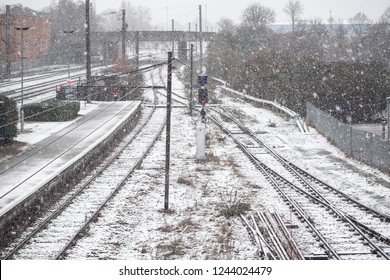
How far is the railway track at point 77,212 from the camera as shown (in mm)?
11969

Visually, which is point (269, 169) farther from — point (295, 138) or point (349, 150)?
point (295, 138)

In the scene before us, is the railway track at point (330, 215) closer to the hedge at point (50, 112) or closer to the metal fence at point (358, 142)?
the metal fence at point (358, 142)

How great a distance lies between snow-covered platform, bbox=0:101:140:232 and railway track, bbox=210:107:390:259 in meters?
7.23

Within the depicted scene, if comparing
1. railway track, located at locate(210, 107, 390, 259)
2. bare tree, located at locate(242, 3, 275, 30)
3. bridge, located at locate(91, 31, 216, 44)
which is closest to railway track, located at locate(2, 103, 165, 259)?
railway track, located at locate(210, 107, 390, 259)

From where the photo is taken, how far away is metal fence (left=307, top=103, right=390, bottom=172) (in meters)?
20.6

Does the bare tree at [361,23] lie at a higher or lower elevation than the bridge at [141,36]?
lower

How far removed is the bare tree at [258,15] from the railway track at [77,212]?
42659 mm

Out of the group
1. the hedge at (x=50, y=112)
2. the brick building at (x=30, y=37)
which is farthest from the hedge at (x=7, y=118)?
the brick building at (x=30, y=37)

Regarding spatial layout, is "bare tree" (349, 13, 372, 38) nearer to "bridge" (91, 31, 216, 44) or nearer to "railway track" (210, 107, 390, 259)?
"railway track" (210, 107, 390, 259)

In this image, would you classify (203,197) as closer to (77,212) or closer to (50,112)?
(77,212)

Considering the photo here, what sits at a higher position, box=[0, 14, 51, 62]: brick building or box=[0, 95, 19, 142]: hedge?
box=[0, 14, 51, 62]: brick building

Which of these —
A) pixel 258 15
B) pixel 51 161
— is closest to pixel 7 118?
pixel 51 161

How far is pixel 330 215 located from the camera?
14773mm
